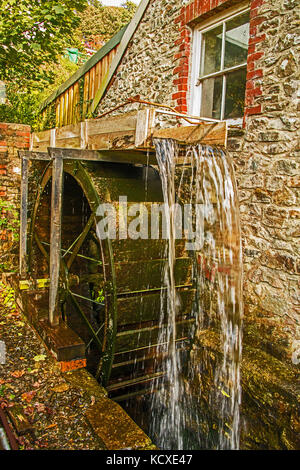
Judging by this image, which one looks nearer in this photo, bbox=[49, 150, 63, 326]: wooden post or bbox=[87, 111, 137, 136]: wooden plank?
bbox=[87, 111, 137, 136]: wooden plank

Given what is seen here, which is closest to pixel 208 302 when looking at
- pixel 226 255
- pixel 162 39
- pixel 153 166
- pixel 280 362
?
pixel 226 255

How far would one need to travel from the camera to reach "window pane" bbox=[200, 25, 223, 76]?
3.67 m

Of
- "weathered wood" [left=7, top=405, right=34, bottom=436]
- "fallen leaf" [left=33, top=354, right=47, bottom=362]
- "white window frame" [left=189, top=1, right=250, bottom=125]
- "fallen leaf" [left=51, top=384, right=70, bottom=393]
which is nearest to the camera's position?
"weathered wood" [left=7, top=405, right=34, bottom=436]

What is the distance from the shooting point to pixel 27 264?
4766 millimetres

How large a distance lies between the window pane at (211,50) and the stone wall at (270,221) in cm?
28

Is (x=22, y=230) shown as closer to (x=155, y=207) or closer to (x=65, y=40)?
(x=155, y=207)

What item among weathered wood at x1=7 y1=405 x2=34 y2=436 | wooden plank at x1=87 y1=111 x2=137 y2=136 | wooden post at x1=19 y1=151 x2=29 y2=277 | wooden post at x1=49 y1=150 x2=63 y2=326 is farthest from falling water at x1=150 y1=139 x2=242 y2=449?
wooden post at x1=19 y1=151 x2=29 y2=277

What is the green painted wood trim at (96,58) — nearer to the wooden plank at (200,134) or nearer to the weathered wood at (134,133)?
the weathered wood at (134,133)

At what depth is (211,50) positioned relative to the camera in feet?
12.4

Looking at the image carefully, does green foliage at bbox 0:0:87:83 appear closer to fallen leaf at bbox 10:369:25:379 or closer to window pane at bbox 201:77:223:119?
window pane at bbox 201:77:223:119

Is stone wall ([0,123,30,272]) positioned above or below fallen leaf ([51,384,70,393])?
above

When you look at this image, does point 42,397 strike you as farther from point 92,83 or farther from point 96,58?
point 96,58

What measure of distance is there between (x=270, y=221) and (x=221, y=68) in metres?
1.73

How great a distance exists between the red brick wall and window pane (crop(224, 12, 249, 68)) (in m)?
0.17
